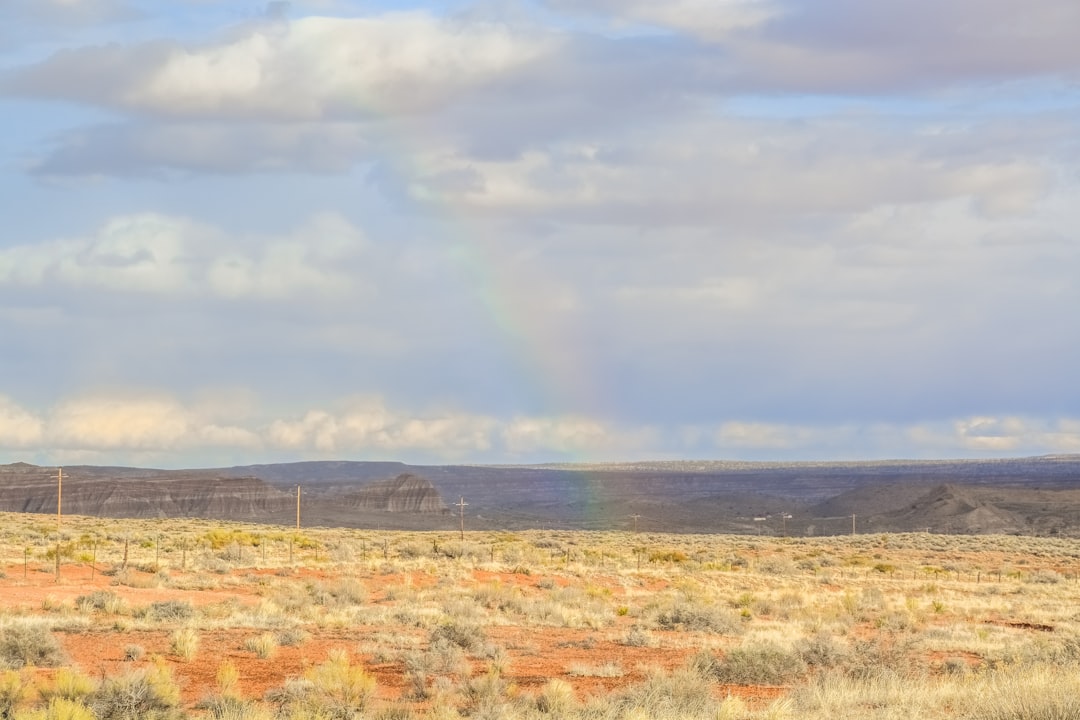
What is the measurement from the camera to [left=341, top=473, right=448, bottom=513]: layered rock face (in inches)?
6412

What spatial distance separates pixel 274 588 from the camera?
3603cm

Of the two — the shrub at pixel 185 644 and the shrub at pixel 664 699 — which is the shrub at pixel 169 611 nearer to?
the shrub at pixel 185 644

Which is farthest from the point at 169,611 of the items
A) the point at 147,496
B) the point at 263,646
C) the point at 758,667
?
the point at 147,496

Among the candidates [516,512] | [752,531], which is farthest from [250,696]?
[516,512]

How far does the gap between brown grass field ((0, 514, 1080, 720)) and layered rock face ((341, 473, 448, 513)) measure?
105m

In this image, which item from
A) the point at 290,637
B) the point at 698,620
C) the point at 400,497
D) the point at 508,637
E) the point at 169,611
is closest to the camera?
the point at 290,637

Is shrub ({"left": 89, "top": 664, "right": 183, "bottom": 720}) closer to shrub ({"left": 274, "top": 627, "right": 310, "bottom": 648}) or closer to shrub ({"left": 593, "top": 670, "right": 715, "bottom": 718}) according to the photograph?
shrub ({"left": 593, "top": 670, "right": 715, "bottom": 718})

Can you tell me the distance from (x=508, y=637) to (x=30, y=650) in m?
9.74

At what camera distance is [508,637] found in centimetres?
2547

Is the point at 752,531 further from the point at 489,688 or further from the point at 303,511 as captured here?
the point at 489,688

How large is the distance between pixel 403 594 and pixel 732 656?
16.9 meters

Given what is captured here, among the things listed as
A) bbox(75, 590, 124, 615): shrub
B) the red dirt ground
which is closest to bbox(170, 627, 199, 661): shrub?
the red dirt ground

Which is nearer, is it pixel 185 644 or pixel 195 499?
pixel 185 644

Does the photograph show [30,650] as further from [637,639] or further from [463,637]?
[637,639]
